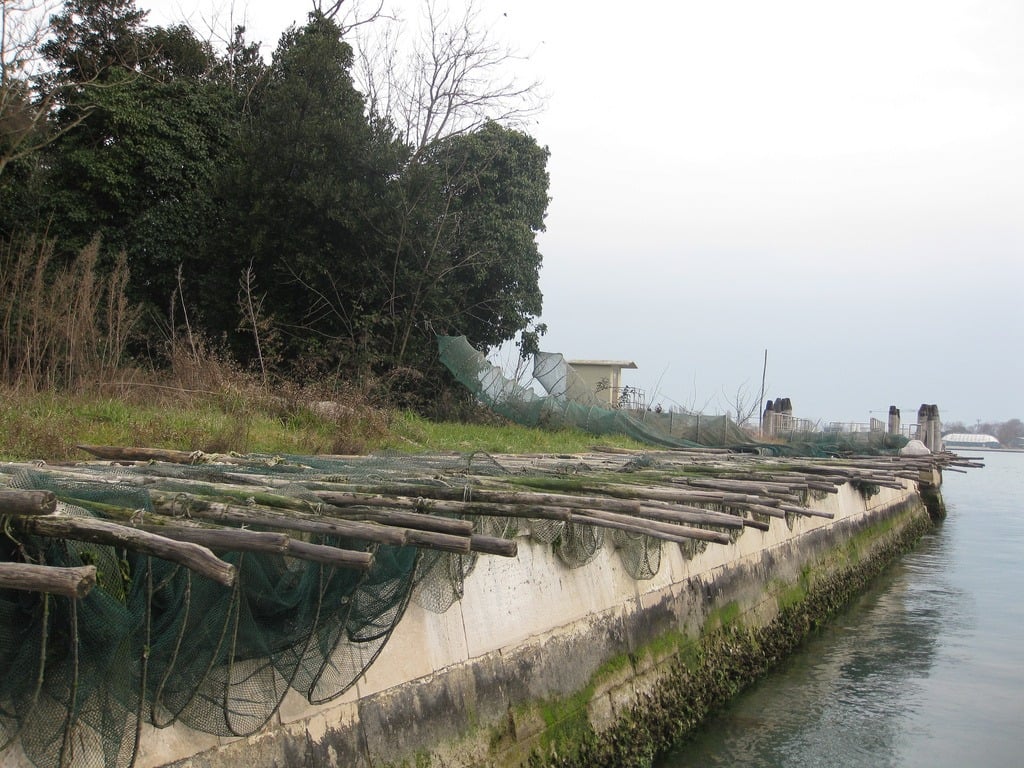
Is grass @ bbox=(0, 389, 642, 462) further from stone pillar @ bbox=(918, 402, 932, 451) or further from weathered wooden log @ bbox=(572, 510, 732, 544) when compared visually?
stone pillar @ bbox=(918, 402, 932, 451)

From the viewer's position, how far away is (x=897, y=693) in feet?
33.8

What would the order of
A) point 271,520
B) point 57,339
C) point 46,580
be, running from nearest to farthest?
point 46,580 < point 271,520 < point 57,339

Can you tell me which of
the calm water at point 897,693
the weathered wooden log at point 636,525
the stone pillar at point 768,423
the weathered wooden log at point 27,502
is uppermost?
the stone pillar at point 768,423

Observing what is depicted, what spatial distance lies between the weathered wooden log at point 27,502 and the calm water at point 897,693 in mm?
5821

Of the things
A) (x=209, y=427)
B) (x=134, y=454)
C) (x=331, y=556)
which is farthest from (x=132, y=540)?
(x=209, y=427)

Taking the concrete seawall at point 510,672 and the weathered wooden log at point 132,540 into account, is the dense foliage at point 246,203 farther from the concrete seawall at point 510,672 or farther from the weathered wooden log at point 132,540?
the weathered wooden log at point 132,540

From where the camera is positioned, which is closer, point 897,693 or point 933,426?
point 897,693

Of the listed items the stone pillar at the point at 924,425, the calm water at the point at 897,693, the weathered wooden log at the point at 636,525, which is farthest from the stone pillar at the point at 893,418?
the weathered wooden log at the point at 636,525

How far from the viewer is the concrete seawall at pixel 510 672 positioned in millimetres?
4664

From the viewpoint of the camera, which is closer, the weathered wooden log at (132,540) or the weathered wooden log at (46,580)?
the weathered wooden log at (46,580)

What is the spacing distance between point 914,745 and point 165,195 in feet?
55.2

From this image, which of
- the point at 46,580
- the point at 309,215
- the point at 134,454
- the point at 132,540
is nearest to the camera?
the point at 46,580

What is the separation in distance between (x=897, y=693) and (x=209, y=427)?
763cm

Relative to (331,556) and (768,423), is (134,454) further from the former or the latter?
(768,423)
